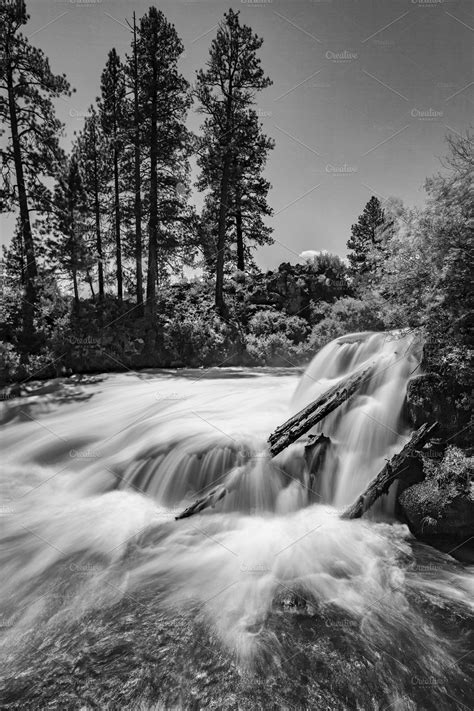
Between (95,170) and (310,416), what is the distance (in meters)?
20.5

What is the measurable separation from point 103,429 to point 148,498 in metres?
3.10

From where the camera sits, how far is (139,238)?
17094mm

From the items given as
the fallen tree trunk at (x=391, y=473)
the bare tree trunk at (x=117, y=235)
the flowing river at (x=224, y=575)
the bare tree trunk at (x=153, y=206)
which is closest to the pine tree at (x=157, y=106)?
the bare tree trunk at (x=153, y=206)

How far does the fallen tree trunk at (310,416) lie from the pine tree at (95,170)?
15655mm

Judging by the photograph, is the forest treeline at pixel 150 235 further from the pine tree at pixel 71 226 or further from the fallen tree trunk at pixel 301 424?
the fallen tree trunk at pixel 301 424

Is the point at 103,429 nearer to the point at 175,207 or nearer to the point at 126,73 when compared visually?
the point at 175,207

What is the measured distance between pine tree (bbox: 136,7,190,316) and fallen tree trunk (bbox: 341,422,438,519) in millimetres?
13292

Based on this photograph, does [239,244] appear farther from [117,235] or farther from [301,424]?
[301,424]

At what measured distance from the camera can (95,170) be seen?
2014 centimetres

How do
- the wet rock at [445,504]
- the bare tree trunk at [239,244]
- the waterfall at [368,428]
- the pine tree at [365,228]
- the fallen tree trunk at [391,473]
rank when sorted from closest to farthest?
the wet rock at [445,504]
the fallen tree trunk at [391,473]
the waterfall at [368,428]
the bare tree trunk at [239,244]
the pine tree at [365,228]

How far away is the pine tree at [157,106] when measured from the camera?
16516mm

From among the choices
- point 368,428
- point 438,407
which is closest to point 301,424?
point 368,428

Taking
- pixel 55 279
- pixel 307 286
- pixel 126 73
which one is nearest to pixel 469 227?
pixel 307 286

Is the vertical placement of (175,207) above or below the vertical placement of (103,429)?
above
